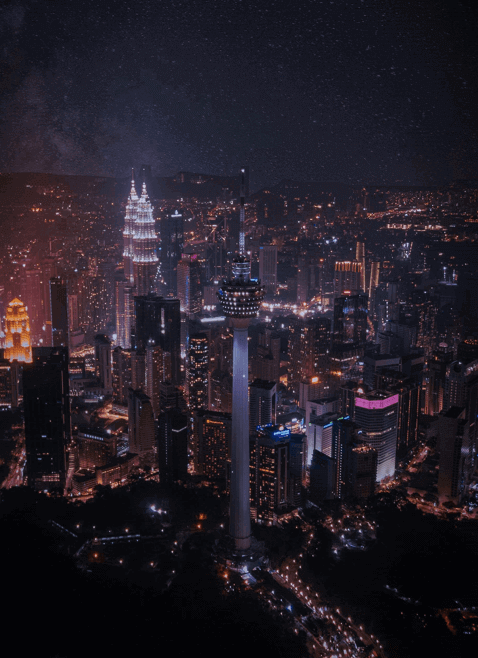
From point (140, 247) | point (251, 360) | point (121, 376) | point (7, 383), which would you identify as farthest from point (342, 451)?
point (140, 247)

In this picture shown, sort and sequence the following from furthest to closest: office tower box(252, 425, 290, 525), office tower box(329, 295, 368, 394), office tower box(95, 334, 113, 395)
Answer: office tower box(329, 295, 368, 394) → office tower box(95, 334, 113, 395) → office tower box(252, 425, 290, 525)

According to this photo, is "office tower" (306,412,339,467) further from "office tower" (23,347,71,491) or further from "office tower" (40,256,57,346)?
"office tower" (40,256,57,346)

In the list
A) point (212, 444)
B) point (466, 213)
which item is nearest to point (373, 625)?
point (212, 444)

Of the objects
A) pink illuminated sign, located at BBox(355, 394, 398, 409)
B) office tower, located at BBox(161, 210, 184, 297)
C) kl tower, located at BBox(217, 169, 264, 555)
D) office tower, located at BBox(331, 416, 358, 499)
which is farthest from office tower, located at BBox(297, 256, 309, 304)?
kl tower, located at BBox(217, 169, 264, 555)

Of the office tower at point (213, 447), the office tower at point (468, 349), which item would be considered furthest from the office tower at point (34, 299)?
the office tower at point (468, 349)

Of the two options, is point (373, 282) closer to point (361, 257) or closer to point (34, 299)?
point (361, 257)

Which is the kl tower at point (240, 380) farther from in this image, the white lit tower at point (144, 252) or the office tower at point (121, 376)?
the white lit tower at point (144, 252)

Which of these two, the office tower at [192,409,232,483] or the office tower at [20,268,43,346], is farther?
the office tower at [20,268,43,346]
